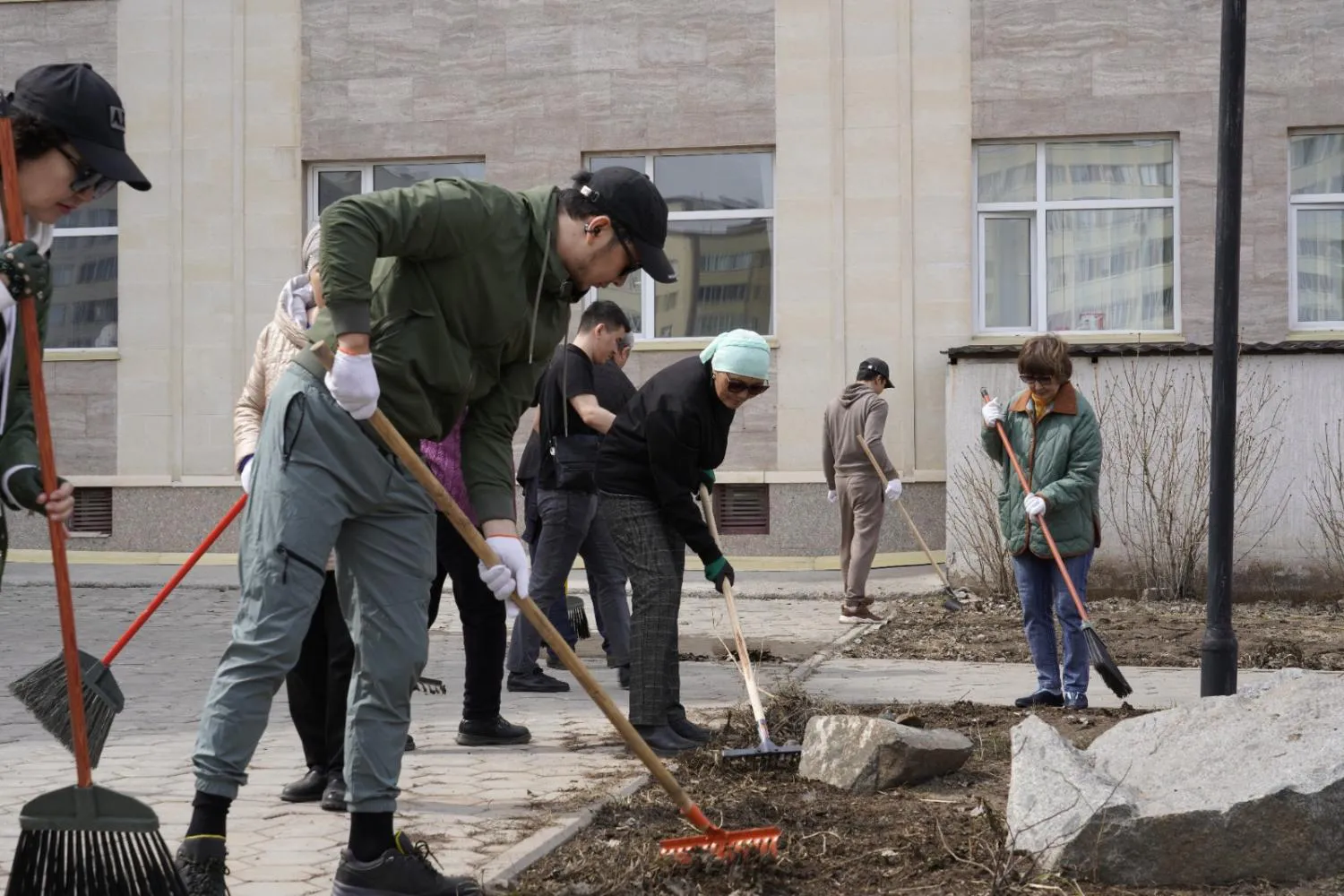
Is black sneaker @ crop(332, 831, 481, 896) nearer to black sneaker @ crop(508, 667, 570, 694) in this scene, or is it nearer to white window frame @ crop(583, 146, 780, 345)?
black sneaker @ crop(508, 667, 570, 694)

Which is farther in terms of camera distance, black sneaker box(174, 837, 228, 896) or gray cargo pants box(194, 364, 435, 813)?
gray cargo pants box(194, 364, 435, 813)

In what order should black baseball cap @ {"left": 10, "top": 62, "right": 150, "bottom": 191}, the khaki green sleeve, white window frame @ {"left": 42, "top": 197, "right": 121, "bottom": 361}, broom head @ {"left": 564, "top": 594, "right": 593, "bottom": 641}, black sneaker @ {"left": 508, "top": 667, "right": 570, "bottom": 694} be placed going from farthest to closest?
white window frame @ {"left": 42, "top": 197, "right": 121, "bottom": 361}
broom head @ {"left": 564, "top": 594, "right": 593, "bottom": 641}
black sneaker @ {"left": 508, "top": 667, "right": 570, "bottom": 694}
the khaki green sleeve
black baseball cap @ {"left": 10, "top": 62, "right": 150, "bottom": 191}

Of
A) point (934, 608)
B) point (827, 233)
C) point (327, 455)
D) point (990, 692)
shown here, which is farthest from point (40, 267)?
point (827, 233)

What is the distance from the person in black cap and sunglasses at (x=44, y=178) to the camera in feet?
10.8

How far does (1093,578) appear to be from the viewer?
12.9 meters

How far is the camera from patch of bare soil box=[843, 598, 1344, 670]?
30.4ft

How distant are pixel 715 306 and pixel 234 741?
1224 cm

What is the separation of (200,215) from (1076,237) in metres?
8.75

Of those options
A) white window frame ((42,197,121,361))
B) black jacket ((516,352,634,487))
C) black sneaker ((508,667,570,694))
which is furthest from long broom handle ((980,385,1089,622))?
white window frame ((42,197,121,361))

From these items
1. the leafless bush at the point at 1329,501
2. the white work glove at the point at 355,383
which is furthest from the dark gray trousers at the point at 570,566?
the leafless bush at the point at 1329,501

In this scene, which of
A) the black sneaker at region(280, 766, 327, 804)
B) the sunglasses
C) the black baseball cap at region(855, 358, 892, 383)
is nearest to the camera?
the black sneaker at region(280, 766, 327, 804)

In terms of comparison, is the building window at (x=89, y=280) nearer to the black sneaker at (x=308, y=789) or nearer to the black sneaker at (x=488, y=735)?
the black sneaker at (x=488, y=735)

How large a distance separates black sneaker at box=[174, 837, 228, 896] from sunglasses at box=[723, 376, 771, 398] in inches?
118

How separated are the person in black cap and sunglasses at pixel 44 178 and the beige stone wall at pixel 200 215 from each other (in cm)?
1291
